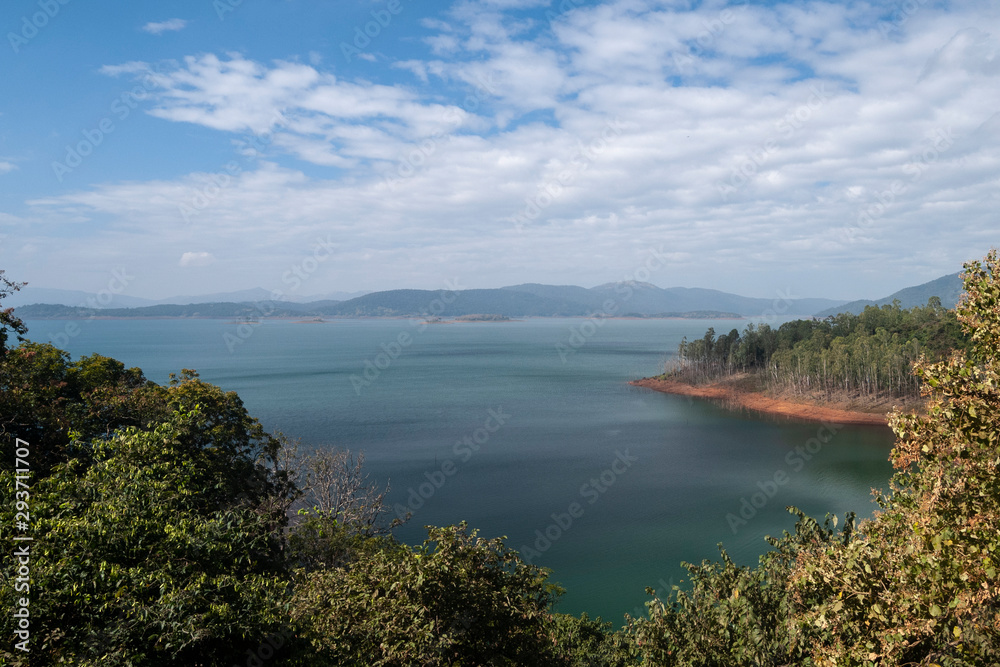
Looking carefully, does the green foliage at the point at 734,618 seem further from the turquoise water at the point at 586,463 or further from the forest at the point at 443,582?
the turquoise water at the point at 586,463

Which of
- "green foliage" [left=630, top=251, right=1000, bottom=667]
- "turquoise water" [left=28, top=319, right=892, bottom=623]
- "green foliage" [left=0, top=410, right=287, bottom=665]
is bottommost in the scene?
"turquoise water" [left=28, top=319, right=892, bottom=623]

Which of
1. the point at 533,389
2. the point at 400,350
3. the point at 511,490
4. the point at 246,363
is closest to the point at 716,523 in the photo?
the point at 511,490

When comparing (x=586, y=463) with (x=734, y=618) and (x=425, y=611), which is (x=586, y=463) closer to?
(x=734, y=618)

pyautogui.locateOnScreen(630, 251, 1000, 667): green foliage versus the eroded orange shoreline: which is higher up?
pyautogui.locateOnScreen(630, 251, 1000, 667): green foliage

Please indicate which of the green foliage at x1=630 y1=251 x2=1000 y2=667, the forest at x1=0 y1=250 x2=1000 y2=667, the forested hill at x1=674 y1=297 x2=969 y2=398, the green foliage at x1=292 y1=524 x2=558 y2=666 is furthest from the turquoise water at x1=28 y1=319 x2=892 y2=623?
the green foliage at x1=630 y1=251 x2=1000 y2=667

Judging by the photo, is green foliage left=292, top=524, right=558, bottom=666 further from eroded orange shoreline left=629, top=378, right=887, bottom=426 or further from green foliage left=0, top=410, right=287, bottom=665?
eroded orange shoreline left=629, top=378, right=887, bottom=426

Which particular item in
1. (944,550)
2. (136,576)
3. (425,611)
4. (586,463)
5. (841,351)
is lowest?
(586,463)

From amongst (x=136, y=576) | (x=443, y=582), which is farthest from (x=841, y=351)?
(x=136, y=576)
